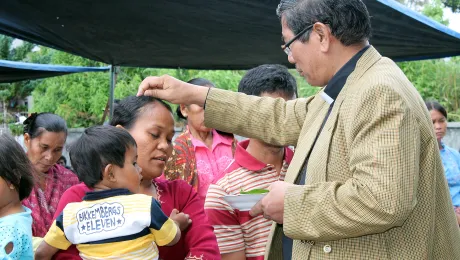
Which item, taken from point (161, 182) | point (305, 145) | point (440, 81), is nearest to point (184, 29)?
point (161, 182)

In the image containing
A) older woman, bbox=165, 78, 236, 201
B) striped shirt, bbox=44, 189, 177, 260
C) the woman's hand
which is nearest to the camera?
striped shirt, bbox=44, 189, 177, 260

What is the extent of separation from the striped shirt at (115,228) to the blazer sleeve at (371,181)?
57 centimetres

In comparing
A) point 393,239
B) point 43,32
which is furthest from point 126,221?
point 43,32

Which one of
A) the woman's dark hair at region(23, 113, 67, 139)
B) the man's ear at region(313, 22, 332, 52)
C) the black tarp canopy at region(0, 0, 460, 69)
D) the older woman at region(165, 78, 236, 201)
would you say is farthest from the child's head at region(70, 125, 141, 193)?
the black tarp canopy at region(0, 0, 460, 69)

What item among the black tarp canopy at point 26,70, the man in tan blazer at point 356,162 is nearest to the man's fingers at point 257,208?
the man in tan blazer at point 356,162

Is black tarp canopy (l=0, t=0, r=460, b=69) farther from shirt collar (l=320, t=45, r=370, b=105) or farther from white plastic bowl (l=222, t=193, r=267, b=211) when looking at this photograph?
white plastic bowl (l=222, t=193, r=267, b=211)

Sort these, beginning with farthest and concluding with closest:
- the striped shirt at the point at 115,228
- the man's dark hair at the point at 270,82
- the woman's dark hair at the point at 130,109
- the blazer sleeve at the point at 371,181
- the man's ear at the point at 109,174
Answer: the man's dark hair at the point at 270,82, the woman's dark hair at the point at 130,109, the man's ear at the point at 109,174, the striped shirt at the point at 115,228, the blazer sleeve at the point at 371,181

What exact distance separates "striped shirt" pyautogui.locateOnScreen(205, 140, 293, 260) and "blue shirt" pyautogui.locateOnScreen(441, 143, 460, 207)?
120 inches

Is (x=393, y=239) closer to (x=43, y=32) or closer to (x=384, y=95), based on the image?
(x=384, y=95)

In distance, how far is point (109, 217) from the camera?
2.25 metres

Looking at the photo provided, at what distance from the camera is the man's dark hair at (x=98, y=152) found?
2.37 meters

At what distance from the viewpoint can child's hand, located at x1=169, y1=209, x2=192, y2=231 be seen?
7.81ft

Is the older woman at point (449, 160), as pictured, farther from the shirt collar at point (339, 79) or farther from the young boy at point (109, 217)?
the young boy at point (109, 217)

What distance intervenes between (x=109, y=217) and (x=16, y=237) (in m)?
0.38
